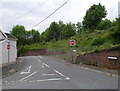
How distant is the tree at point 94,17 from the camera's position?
7544 cm

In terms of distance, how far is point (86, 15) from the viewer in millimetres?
78750

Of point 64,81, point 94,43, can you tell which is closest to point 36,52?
point 94,43

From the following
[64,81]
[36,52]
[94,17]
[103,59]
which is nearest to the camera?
[64,81]

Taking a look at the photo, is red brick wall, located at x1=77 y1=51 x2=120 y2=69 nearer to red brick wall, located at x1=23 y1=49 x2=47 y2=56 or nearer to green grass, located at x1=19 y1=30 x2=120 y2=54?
green grass, located at x1=19 y1=30 x2=120 y2=54

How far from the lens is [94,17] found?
7638 cm

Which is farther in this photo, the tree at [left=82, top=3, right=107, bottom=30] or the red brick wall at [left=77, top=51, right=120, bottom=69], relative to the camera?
the tree at [left=82, top=3, right=107, bottom=30]

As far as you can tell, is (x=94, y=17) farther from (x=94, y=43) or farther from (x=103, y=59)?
(x=103, y=59)

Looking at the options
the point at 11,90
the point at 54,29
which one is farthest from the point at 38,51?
the point at 11,90

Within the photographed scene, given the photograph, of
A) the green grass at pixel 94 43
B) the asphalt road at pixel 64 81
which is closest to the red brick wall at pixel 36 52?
the green grass at pixel 94 43

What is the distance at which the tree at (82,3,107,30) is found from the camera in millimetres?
75438

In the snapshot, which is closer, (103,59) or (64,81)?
(64,81)

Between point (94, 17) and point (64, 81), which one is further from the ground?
point (94, 17)

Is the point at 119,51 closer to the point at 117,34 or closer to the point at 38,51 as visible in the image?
the point at 117,34

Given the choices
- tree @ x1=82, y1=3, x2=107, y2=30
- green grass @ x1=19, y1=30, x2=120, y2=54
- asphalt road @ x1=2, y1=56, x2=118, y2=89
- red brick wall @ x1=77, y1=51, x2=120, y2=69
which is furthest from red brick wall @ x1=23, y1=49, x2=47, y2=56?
asphalt road @ x1=2, y1=56, x2=118, y2=89
